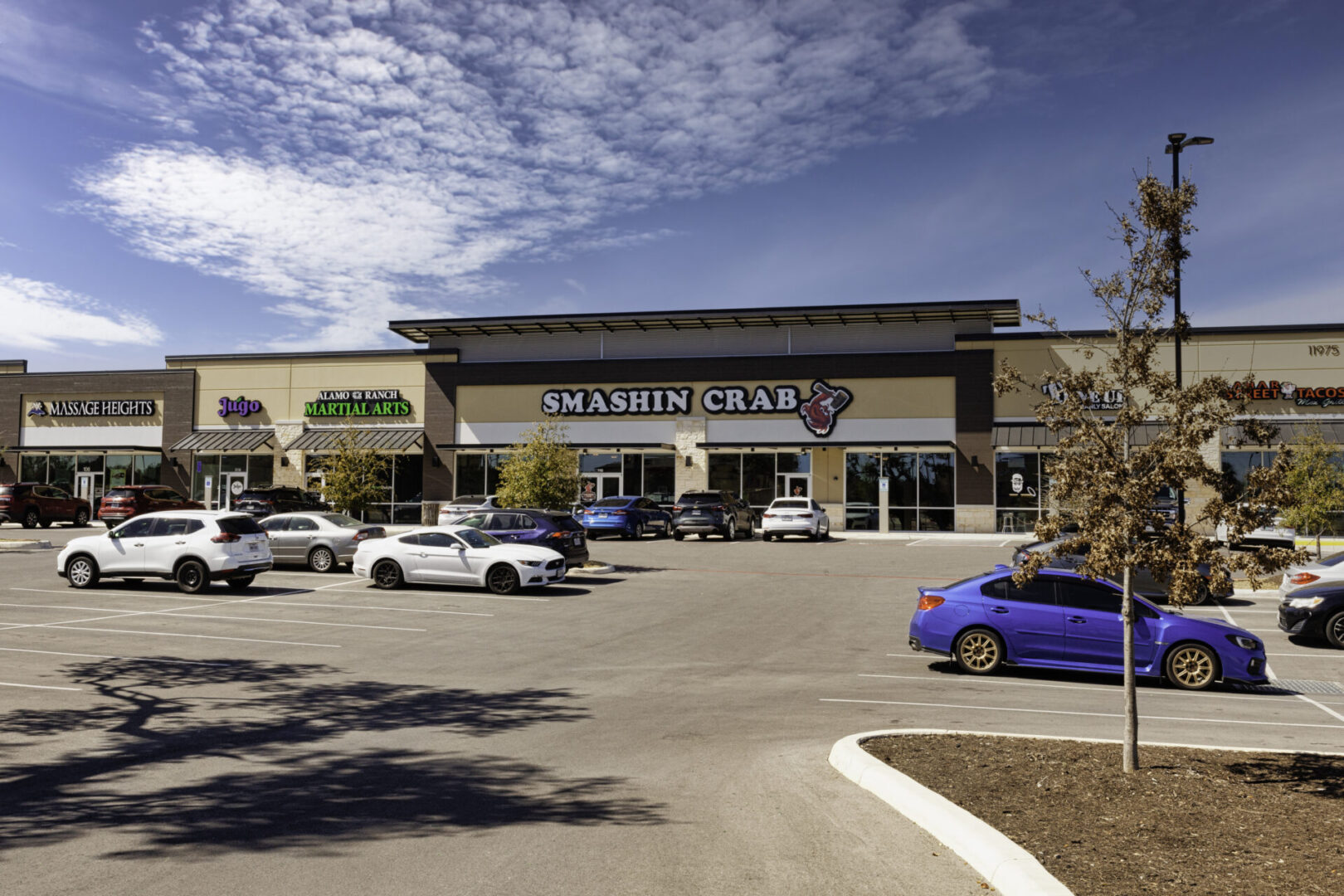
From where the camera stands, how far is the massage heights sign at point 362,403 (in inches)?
1861

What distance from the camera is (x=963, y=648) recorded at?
476 inches

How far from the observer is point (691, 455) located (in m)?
43.4

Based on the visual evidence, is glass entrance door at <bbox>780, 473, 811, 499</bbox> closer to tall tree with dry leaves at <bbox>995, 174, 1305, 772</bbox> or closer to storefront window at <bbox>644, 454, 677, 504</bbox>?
storefront window at <bbox>644, 454, 677, 504</bbox>

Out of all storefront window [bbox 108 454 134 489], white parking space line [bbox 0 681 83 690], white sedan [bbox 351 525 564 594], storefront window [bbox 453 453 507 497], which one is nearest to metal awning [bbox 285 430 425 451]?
storefront window [bbox 453 453 507 497]

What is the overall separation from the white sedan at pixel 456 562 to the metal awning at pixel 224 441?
30731 millimetres

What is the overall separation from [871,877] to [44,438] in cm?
5768

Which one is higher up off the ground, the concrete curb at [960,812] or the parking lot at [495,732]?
the concrete curb at [960,812]

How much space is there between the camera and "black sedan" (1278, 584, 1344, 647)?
14.5 meters

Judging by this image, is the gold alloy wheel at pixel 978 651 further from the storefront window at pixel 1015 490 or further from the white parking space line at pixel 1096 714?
the storefront window at pixel 1015 490

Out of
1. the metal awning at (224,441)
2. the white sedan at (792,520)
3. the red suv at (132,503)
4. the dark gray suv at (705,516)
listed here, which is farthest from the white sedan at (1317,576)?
the metal awning at (224,441)

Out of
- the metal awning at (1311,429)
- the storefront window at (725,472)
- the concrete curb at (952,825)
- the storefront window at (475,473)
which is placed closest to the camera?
the concrete curb at (952,825)

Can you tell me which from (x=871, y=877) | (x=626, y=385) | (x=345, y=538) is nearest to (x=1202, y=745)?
(x=871, y=877)

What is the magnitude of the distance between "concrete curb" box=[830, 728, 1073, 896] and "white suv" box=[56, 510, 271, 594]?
14.6 meters

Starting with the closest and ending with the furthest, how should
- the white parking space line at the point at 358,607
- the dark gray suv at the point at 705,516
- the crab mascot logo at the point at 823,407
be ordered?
the white parking space line at the point at 358,607
the dark gray suv at the point at 705,516
the crab mascot logo at the point at 823,407
